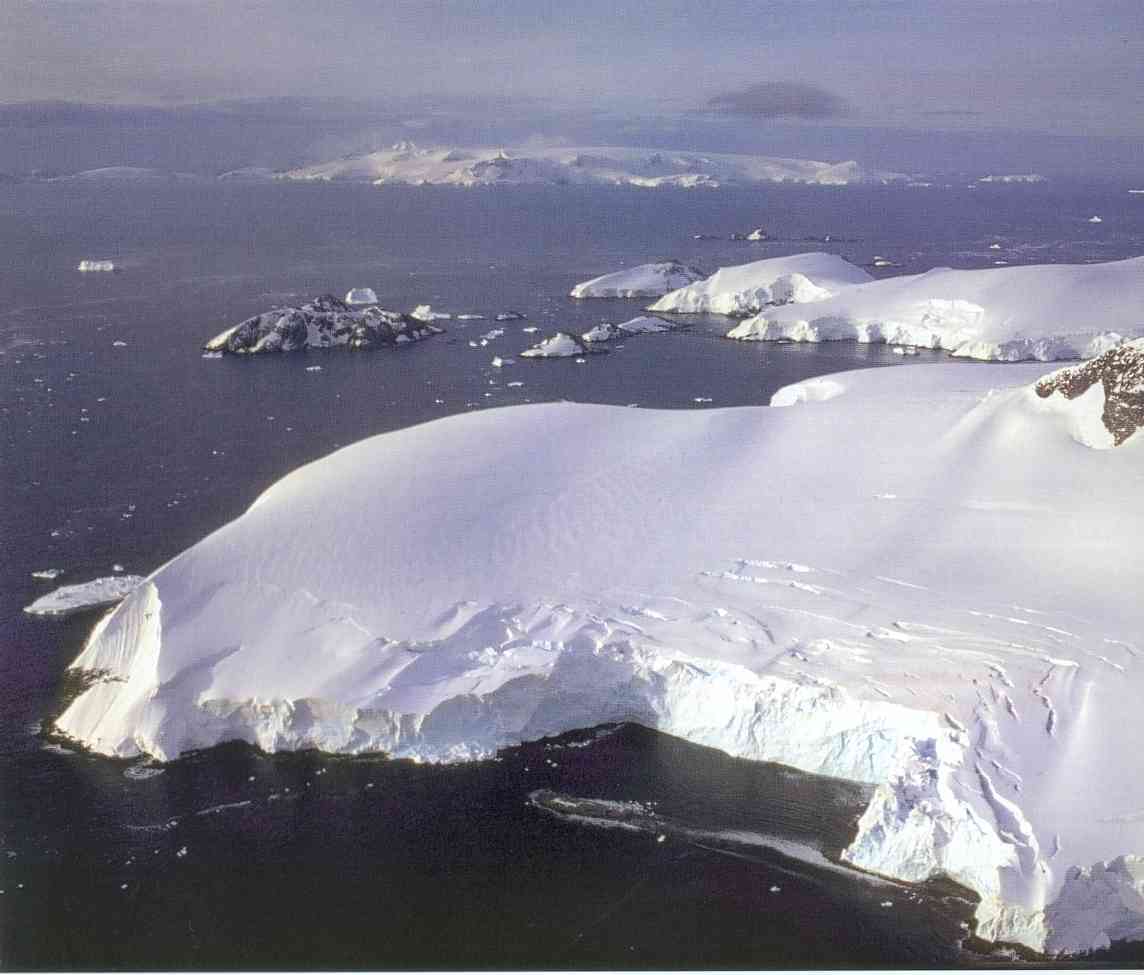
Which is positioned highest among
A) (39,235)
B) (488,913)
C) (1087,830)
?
(39,235)

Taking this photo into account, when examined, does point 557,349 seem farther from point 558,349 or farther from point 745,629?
point 745,629

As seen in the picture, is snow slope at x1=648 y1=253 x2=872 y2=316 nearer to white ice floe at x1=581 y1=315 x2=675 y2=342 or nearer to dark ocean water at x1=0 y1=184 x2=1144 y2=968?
dark ocean water at x1=0 y1=184 x2=1144 y2=968

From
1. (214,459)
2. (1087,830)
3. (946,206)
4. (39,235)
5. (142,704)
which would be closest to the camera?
(1087,830)

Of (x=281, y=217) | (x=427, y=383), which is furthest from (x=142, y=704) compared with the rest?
(x=281, y=217)

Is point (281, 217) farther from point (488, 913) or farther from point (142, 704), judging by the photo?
point (488, 913)

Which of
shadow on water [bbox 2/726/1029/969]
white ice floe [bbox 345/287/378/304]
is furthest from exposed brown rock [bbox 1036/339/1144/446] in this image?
white ice floe [bbox 345/287/378/304]

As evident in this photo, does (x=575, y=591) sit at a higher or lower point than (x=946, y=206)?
lower

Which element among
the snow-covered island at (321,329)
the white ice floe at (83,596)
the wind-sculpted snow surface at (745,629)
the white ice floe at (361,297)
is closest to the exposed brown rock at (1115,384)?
the wind-sculpted snow surface at (745,629)
